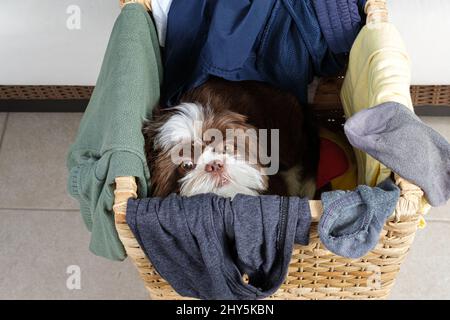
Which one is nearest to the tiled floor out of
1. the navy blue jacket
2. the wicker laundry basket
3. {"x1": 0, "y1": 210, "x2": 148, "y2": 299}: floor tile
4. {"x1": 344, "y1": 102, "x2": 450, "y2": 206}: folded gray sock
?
{"x1": 0, "y1": 210, "x2": 148, "y2": 299}: floor tile

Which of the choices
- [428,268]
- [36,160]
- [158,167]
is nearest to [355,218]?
[158,167]

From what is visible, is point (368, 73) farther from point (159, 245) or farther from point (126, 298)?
point (126, 298)

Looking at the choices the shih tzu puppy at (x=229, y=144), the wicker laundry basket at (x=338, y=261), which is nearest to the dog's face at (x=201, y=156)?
the shih tzu puppy at (x=229, y=144)

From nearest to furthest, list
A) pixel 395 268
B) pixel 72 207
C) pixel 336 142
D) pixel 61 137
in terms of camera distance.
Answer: pixel 395 268, pixel 336 142, pixel 72 207, pixel 61 137

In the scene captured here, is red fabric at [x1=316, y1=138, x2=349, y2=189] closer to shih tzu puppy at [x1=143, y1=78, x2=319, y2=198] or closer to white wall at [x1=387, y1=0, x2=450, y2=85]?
shih tzu puppy at [x1=143, y1=78, x2=319, y2=198]

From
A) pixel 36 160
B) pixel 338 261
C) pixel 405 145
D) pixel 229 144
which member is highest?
pixel 405 145

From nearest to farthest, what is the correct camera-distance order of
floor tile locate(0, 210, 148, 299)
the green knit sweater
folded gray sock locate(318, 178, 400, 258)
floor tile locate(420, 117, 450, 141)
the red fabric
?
folded gray sock locate(318, 178, 400, 258), the green knit sweater, the red fabric, floor tile locate(0, 210, 148, 299), floor tile locate(420, 117, 450, 141)

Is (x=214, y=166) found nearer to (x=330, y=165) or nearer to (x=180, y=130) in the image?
(x=180, y=130)

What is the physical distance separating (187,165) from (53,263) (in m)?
0.67

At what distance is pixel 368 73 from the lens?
1.00 meters

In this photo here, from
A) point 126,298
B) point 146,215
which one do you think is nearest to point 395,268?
point 146,215

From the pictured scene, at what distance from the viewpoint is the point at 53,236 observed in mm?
1546

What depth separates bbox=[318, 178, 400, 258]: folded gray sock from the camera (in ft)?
2.63

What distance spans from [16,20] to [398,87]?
966 mm
